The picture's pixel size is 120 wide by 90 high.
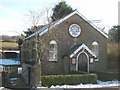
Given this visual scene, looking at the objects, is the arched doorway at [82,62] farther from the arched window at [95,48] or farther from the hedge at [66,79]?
the hedge at [66,79]

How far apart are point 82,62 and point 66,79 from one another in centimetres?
595

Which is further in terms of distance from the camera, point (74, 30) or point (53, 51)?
point (74, 30)

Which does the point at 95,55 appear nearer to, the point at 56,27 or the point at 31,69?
the point at 56,27

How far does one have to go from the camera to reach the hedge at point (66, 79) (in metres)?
14.2

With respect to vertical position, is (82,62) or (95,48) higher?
(95,48)

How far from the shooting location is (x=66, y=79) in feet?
48.7

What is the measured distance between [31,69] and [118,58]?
8.86 m

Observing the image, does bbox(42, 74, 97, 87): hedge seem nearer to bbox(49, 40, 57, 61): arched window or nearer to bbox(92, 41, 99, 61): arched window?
bbox(49, 40, 57, 61): arched window

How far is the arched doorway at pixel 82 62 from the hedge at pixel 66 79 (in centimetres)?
470

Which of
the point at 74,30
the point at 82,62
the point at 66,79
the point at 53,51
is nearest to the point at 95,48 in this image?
the point at 82,62

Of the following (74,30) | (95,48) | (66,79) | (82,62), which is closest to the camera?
(66,79)

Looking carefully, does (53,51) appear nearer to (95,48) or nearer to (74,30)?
(74,30)

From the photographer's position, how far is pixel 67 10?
39094 mm

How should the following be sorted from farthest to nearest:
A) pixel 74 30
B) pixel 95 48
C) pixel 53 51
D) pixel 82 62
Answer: pixel 95 48 < pixel 74 30 < pixel 82 62 < pixel 53 51
